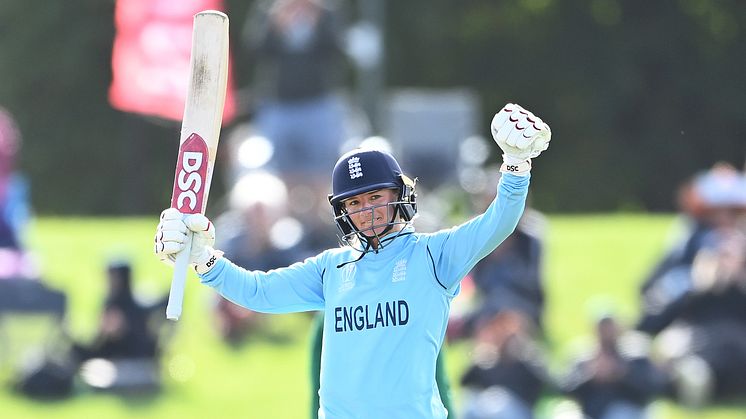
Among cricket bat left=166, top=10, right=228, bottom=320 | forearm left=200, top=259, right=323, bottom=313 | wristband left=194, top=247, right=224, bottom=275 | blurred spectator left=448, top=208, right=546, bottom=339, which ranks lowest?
forearm left=200, top=259, right=323, bottom=313

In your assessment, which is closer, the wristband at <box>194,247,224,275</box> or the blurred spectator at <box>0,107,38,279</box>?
the wristband at <box>194,247,224,275</box>

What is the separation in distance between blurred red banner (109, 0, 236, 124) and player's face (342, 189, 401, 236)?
801 centimetres

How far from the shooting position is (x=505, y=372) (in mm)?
9539

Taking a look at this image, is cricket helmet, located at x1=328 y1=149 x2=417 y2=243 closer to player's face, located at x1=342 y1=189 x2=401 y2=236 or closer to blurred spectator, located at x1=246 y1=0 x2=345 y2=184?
player's face, located at x1=342 y1=189 x2=401 y2=236

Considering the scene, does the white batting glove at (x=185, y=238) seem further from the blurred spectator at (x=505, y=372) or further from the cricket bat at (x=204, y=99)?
the blurred spectator at (x=505, y=372)

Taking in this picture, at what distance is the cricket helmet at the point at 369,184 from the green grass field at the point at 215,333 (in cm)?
521

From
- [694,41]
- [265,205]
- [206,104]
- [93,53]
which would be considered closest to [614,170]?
[694,41]

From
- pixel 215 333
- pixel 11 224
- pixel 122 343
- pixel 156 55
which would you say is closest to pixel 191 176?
pixel 122 343

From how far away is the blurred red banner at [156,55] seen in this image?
1332 cm

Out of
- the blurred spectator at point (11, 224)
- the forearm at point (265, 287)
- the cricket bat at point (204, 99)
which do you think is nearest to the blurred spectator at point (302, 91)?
the blurred spectator at point (11, 224)

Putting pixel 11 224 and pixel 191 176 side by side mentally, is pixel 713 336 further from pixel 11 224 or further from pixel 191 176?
pixel 191 176

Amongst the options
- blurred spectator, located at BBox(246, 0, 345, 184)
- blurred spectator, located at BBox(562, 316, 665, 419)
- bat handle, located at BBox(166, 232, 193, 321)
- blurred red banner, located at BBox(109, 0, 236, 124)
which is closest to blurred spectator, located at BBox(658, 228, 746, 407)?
blurred spectator, located at BBox(562, 316, 665, 419)

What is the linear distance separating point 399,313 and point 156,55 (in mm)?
9117

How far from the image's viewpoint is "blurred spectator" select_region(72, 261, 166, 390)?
1029 centimetres
